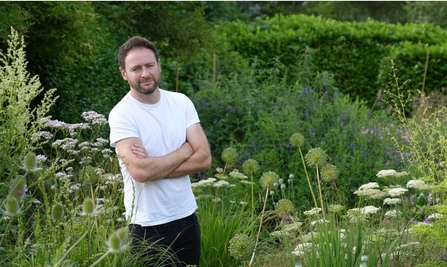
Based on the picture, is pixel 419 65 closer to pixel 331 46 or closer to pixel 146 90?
pixel 331 46

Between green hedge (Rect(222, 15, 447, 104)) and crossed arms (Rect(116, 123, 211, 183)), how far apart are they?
960cm

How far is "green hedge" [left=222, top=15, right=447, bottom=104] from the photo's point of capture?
13.9 m

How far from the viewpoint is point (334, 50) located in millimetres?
14391

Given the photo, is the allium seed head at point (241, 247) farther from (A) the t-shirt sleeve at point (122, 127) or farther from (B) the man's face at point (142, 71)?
(B) the man's face at point (142, 71)

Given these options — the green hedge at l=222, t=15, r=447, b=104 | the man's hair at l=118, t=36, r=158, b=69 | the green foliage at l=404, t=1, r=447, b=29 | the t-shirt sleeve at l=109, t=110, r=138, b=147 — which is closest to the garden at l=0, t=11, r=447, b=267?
the t-shirt sleeve at l=109, t=110, r=138, b=147

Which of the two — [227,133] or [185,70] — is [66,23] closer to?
[227,133]

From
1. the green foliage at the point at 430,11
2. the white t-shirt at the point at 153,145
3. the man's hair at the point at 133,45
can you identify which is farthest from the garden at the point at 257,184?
the green foliage at the point at 430,11

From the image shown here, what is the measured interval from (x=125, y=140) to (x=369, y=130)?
3965 mm

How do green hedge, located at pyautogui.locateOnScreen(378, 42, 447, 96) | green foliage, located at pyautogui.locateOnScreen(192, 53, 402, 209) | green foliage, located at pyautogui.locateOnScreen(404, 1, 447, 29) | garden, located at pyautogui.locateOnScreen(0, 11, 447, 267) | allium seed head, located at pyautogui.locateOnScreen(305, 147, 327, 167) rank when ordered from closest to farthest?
garden, located at pyautogui.locateOnScreen(0, 11, 447, 267) → allium seed head, located at pyautogui.locateOnScreen(305, 147, 327, 167) → green foliage, located at pyautogui.locateOnScreen(192, 53, 402, 209) → green hedge, located at pyautogui.locateOnScreen(378, 42, 447, 96) → green foliage, located at pyautogui.locateOnScreen(404, 1, 447, 29)

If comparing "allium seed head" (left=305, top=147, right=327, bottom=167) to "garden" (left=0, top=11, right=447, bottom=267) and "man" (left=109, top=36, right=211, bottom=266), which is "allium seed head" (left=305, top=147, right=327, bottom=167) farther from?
"man" (left=109, top=36, right=211, bottom=266)

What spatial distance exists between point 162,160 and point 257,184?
2476mm

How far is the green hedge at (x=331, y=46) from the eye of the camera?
13.9 meters

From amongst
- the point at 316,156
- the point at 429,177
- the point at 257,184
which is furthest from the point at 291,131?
the point at 429,177

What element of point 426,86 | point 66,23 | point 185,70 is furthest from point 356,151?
point 426,86
